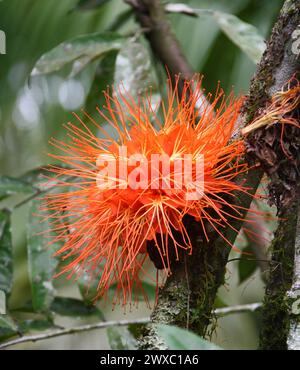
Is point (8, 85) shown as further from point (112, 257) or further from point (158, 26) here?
point (112, 257)

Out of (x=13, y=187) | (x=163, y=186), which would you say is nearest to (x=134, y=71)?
(x=13, y=187)

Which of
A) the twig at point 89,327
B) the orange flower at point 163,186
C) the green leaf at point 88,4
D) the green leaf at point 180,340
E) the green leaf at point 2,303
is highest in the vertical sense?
the green leaf at point 88,4

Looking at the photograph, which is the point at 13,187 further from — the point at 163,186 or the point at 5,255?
the point at 163,186

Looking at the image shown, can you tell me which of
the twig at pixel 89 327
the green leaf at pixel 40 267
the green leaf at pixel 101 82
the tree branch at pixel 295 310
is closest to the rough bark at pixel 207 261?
the tree branch at pixel 295 310

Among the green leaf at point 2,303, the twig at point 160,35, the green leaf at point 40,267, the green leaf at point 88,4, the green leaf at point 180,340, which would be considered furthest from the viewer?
the green leaf at point 88,4

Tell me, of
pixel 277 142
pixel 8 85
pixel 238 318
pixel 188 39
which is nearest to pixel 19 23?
pixel 8 85

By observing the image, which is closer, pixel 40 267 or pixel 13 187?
pixel 40 267

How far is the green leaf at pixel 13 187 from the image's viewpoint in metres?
1.47

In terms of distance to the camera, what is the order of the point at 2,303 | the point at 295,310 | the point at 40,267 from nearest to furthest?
the point at 295,310 → the point at 2,303 → the point at 40,267

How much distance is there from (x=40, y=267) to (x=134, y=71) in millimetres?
520

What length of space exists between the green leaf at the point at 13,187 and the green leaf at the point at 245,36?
0.61 meters

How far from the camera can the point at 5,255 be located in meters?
1.42

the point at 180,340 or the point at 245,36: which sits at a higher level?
the point at 245,36

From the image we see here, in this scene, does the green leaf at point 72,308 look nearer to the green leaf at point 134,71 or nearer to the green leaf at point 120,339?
the green leaf at point 120,339
